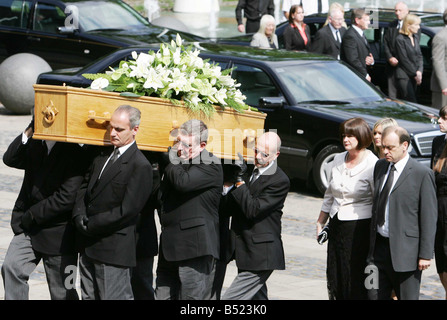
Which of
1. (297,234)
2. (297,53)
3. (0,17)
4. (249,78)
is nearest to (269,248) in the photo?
(297,234)

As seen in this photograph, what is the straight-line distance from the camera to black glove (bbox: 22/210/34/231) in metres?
7.86

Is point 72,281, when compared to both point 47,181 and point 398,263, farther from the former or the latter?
point 398,263

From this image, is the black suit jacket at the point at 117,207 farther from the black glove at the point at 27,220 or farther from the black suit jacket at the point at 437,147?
the black suit jacket at the point at 437,147

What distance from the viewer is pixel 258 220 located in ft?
26.2

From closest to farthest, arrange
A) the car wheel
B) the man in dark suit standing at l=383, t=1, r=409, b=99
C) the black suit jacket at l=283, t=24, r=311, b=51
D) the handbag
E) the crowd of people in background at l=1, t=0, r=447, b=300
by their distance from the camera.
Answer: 1. the crowd of people in background at l=1, t=0, r=447, b=300
2. the handbag
3. the car wheel
4. the man in dark suit standing at l=383, t=1, r=409, b=99
5. the black suit jacket at l=283, t=24, r=311, b=51

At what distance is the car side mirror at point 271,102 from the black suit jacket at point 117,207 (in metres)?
5.77

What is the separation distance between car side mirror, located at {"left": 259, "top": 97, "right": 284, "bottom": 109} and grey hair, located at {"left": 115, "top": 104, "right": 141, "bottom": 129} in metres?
5.84

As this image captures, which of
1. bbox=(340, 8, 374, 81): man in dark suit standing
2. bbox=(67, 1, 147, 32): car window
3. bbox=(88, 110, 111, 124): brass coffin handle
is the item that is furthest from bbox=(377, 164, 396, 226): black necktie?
bbox=(67, 1, 147, 32): car window

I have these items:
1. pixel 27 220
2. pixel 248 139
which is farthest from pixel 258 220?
pixel 27 220

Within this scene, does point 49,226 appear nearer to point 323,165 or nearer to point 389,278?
point 389,278

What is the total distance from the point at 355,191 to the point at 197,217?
1272mm

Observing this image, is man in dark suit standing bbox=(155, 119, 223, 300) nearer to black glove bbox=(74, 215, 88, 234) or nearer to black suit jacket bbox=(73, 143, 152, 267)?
black suit jacket bbox=(73, 143, 152, 267)

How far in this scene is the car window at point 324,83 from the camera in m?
13.8

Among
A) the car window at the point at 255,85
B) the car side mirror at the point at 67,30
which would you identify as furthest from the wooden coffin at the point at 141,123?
the car side mirror at the point at 67,30
